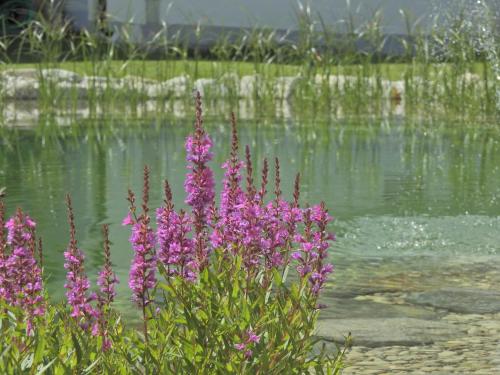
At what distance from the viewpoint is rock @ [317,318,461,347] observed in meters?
4.66

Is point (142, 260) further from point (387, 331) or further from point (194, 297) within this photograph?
point (387, 331)

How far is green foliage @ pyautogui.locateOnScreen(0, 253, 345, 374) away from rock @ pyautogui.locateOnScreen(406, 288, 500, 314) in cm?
237

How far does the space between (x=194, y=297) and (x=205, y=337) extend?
14 cm

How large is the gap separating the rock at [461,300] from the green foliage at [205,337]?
7.78ft

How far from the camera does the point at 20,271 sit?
2.99 meters

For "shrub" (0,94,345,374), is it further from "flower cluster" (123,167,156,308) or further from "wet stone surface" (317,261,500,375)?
"wet stone surface" (317,261,500,375)

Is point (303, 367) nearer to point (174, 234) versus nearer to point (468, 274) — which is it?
point (174, 234)

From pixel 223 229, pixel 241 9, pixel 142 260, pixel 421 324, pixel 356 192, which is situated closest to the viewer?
pixel 142 260

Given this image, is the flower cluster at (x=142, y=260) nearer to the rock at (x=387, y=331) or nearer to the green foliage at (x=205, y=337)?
the green foliage at (x=205, y=337)

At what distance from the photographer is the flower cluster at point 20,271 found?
2.95 metres

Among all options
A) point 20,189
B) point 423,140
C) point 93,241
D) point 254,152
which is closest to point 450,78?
point 423,140

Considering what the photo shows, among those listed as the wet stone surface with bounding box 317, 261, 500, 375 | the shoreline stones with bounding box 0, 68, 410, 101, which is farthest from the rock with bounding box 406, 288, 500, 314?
the shoreline stones with bounding box 0, 68, 410, 101

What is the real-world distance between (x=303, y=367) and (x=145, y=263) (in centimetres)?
58

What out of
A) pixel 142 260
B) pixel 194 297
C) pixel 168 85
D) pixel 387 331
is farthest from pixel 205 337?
pixel 168 85
